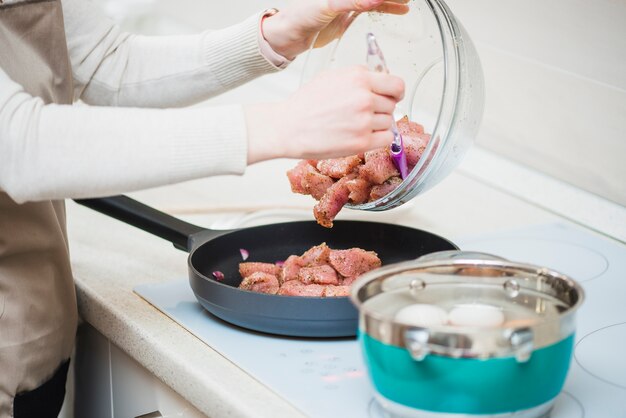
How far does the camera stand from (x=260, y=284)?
105 cm

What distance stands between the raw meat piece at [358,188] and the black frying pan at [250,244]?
0.47 feet

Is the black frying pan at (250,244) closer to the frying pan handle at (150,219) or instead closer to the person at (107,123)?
the frying pan handle at (150,219)

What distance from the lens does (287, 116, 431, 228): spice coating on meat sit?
978 mm

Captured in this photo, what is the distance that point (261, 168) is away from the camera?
68.0 inches

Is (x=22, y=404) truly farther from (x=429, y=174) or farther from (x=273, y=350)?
(x=429, y=174)

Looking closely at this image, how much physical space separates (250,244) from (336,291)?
0.23 m

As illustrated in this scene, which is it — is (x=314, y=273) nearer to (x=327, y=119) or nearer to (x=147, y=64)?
(x=327, y=119)

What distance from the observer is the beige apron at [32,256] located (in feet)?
3.31

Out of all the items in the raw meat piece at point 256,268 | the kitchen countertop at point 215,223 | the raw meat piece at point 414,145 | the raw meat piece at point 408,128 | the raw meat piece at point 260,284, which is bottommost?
the kitchen countertop at point 215,223

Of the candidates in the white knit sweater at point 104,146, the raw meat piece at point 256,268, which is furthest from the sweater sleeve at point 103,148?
the raw meat piece at point 256,268

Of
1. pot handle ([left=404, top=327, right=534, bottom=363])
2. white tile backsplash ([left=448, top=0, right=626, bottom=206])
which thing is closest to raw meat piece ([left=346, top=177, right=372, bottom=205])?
pot handle ([left=404, top=327, right=534, bottom=363])

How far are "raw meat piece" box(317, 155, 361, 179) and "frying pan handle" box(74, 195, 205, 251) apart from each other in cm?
22

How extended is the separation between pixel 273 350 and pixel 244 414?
0.14m

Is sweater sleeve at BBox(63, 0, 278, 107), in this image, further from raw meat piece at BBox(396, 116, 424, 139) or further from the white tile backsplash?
the white tile backsplash
